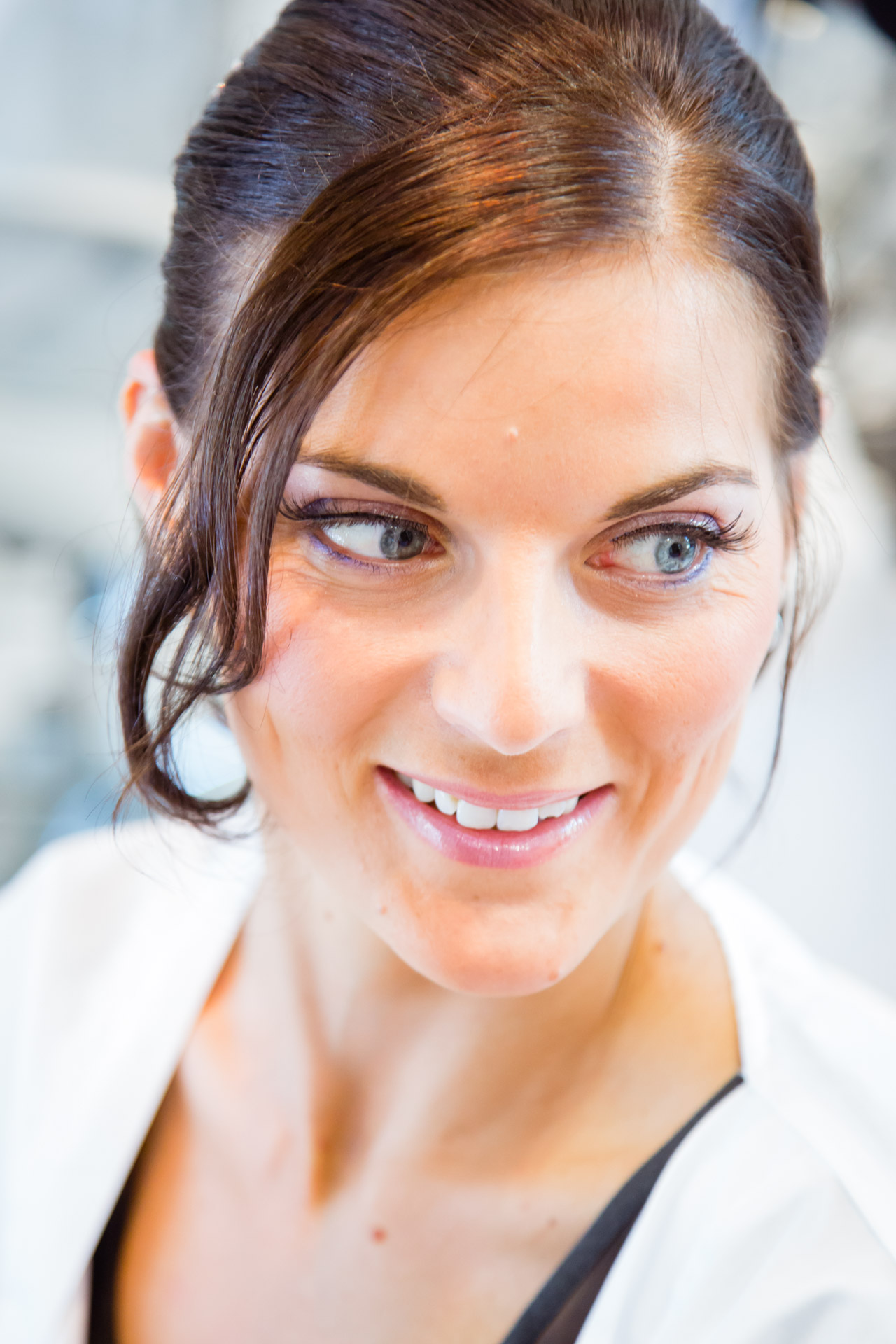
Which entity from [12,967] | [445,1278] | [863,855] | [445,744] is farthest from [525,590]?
[863,855]

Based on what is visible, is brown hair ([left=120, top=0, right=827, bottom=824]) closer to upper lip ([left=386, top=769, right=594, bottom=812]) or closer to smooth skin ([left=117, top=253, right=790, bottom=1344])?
smooth skin ([left=117, top=253, right=790, bottom=1344])

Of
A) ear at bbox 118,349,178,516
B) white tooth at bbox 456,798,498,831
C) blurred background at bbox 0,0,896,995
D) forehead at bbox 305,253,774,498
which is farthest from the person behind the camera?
blurred background at bbox 0,0,896,995

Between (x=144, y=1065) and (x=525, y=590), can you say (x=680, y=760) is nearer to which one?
(x=525, y=590)

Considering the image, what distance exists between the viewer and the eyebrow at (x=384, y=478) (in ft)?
2.16

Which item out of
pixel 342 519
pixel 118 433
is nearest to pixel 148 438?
pixel 342 519

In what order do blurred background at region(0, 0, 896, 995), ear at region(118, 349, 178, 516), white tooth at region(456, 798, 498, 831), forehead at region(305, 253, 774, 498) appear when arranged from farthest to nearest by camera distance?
blurred background at region(0, 0, 896, 995)
ear at region(118, 349, 178, 516)
white tooth at region(456, 798, 498, 831)
forehead at region(305, 253, 774, 498)

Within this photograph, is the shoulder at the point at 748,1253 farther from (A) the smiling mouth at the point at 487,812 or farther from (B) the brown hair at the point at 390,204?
(B) the brown hair at the point at 390,204

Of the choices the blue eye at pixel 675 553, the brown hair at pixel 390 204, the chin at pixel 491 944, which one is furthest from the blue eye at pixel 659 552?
the chin at pixel 491 944

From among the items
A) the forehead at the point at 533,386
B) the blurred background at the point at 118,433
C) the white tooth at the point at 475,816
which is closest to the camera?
the forehead at the point at 533,386

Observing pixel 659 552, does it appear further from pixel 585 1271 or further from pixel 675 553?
pixel 585 1271

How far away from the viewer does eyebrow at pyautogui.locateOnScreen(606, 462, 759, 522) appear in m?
0.67

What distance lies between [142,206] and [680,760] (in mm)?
1563

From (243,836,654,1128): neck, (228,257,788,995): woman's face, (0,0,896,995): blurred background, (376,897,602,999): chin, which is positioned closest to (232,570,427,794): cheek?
(228,257,788,995): woman's face

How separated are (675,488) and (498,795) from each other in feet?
0.70
